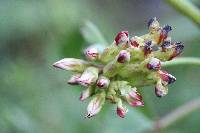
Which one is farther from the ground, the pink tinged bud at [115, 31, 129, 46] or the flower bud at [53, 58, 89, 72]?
the pink tinged bud at [115, 31, 129, 46]

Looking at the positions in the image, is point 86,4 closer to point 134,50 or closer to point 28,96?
point 28,96

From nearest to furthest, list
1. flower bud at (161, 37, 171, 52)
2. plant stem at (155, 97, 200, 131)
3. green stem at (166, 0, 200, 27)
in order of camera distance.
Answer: flower bud at (161, 37, 171, 52)
green stem at (166, 0, 200, 27)
plant stem at (155, 97, 200, 131)

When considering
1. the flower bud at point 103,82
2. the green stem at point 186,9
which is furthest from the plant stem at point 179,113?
the flower bud at point 103,82

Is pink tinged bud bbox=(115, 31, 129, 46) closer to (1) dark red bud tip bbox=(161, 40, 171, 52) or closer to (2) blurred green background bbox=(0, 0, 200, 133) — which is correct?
(1) dark red bud tip bbox=(161, 40, 171, 52)

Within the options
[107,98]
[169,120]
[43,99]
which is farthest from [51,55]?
[107,98]

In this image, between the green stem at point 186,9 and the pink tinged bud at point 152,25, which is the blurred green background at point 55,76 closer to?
the green stem at point 186,9

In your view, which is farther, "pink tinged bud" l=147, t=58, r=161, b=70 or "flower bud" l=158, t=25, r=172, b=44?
"flower bud" l=158, t=25, r=172, b=44

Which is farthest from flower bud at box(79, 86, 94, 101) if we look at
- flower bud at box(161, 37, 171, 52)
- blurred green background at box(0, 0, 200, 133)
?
blurred green background at box(0, 0, 200, 133)
